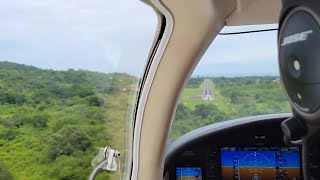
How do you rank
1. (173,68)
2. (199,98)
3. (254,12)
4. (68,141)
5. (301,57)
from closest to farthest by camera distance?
(301,57) → (68,141) → (173,68) → (254,12) → (199,98)

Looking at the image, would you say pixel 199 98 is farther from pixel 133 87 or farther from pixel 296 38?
pixel 296 38

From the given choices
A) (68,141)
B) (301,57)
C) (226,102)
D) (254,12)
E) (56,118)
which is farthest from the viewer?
(226,102)

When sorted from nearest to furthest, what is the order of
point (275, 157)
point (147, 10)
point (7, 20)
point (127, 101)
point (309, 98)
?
point (309, 98) < point (7, 20) < point (147, 10) < point (127, 101) < point (275, 157)

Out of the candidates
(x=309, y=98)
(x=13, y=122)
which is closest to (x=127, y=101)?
(x=13, y=122)

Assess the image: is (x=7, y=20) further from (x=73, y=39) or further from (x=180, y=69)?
(x=180, y=69)

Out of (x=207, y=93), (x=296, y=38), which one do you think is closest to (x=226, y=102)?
(x=207, y=93)

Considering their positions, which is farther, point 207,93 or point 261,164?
point 261,164
